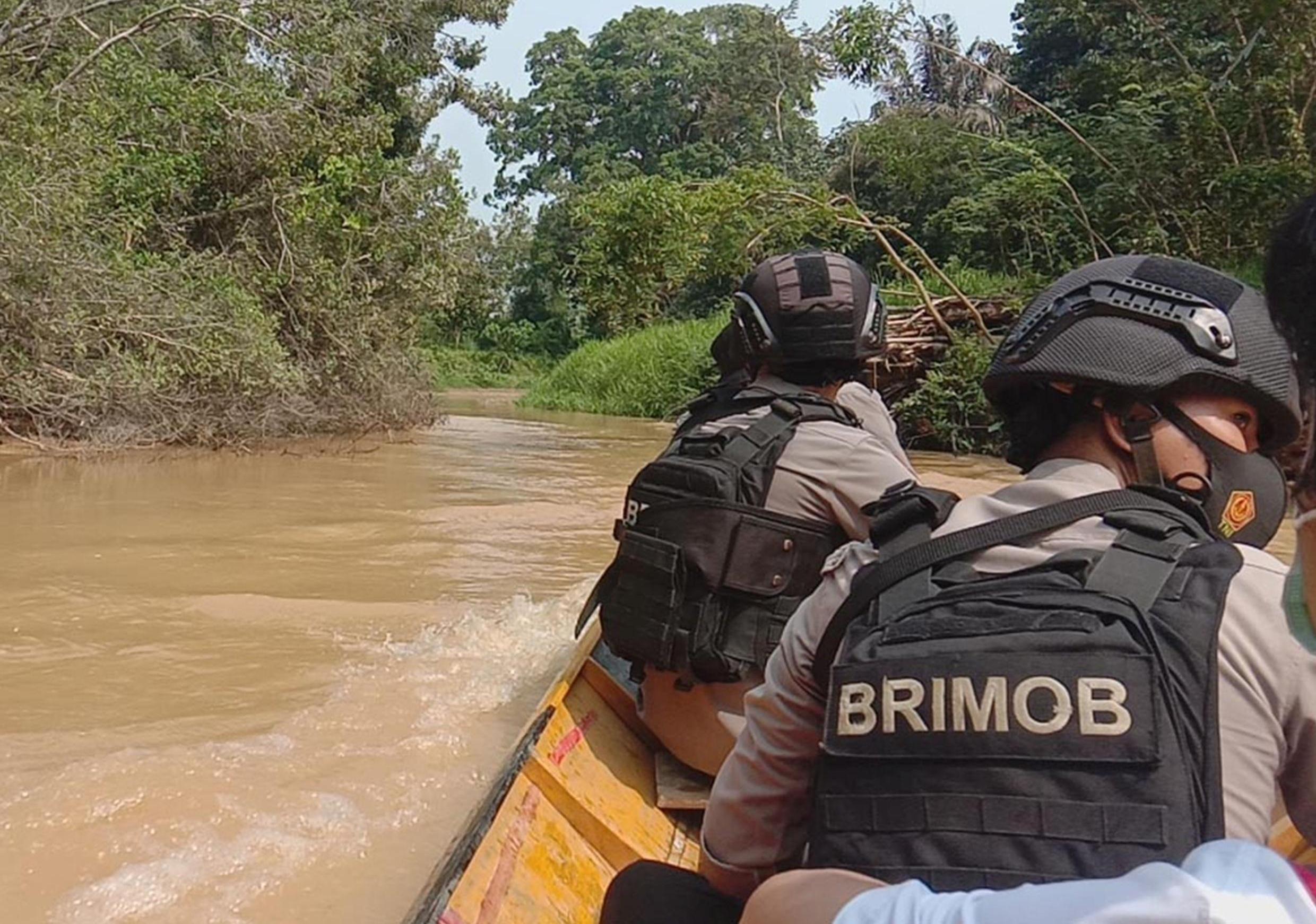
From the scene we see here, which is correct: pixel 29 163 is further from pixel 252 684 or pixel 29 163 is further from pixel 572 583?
pixel 252 684

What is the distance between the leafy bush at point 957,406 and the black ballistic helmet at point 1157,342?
40.3ft

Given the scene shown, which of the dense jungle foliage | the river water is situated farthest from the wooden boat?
the dense jungle foliage

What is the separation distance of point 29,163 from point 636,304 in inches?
298

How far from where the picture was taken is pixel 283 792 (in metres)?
4.06

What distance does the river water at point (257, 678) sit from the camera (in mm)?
3523

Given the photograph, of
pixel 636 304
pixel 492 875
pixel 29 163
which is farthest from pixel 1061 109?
pixel 492 875

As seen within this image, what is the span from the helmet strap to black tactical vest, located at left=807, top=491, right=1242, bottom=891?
0.47 ft

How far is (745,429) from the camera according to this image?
3.03m

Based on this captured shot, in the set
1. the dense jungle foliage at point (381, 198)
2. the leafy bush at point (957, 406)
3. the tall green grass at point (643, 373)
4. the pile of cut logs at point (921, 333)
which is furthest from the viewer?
the tall green grass at point (643, 373)

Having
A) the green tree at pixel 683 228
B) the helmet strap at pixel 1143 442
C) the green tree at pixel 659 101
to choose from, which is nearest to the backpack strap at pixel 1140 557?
the helmet strap at pixel 1143 442

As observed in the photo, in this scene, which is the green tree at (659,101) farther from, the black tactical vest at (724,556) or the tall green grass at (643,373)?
the black tactical vest at (724,556)

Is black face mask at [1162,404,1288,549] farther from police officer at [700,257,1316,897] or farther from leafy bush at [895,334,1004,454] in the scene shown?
leafy bush at [895,334,1004,454]

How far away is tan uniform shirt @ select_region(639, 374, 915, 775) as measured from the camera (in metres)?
2.92

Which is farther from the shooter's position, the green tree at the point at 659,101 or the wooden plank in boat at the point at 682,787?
the green tree at the point at 659,101
